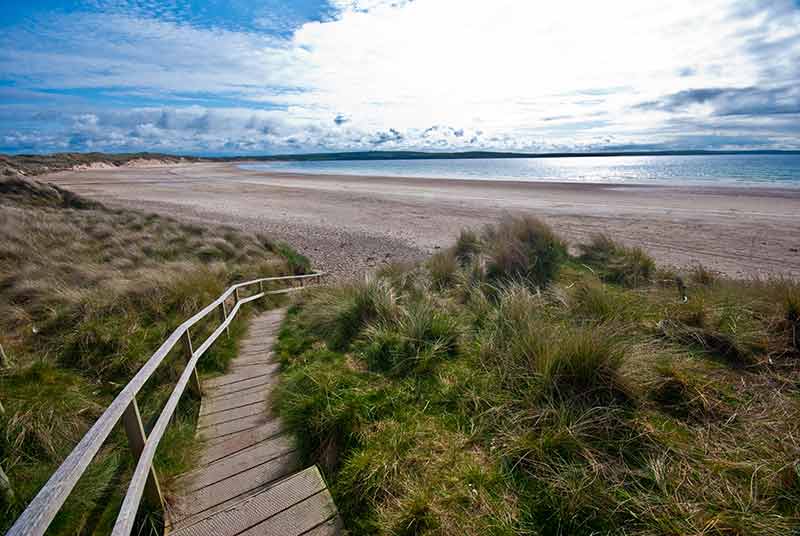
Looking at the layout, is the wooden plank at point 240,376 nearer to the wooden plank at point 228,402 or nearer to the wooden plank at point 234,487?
the wooden plank at point 228,402

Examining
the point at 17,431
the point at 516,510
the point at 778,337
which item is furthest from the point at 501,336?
the point at 17,431

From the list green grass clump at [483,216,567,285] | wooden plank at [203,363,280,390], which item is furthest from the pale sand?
wooden plank at [203,363,280,390]

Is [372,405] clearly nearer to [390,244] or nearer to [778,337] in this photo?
[778,337]

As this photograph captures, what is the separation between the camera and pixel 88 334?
17.3ft

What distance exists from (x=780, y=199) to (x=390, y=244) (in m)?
25.3

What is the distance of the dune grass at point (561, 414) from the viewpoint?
94.6 inches

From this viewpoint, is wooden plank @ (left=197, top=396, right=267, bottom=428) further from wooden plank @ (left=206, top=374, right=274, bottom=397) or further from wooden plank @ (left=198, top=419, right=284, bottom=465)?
wooden plank @ (left=206, top=374, right=274, bottom=397)

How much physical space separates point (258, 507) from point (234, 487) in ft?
1.47

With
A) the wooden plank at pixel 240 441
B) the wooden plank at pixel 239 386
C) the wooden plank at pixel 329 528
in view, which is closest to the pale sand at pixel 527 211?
the wooden plank at pixel 239 386

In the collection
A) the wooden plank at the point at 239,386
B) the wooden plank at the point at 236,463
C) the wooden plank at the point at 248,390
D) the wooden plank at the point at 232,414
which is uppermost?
the wooden plank at the point at 236,463

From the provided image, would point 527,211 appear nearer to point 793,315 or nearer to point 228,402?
point 793,315

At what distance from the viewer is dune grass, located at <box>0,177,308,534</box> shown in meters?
3.06

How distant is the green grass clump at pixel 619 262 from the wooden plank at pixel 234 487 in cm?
664

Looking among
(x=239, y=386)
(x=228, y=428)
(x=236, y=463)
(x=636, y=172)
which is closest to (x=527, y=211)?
(x=239, y=386)
